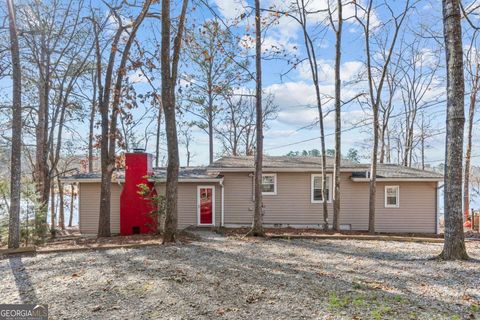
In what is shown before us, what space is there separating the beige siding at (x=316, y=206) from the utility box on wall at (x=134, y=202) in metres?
3.16

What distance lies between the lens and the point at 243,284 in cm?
454

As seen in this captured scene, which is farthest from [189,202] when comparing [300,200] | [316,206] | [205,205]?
[316,206]

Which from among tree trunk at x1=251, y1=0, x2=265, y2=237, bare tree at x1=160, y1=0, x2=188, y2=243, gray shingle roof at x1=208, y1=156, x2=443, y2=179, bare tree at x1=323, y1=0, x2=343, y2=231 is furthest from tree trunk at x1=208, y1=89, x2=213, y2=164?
bare tree at x1=160, y1=0, x2=188, y2=243

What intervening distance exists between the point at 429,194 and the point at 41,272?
527 inches

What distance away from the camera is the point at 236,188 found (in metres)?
13.1

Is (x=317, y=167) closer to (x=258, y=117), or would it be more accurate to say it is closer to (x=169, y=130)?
(x=258, y=117)

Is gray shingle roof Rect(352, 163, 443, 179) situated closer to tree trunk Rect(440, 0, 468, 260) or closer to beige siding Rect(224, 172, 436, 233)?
beige siding Rect(224, 172, 436, 233)

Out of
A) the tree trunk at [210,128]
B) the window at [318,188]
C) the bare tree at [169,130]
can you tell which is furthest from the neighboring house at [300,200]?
the tree trunk at [210,128]

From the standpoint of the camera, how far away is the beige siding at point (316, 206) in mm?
13062

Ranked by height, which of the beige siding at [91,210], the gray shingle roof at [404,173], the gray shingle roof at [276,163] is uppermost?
the gray shingle roof at [276,163]

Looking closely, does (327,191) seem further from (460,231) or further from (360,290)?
(360,290)

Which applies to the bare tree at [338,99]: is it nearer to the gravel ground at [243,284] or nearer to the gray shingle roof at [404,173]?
the gray shingle roof at [404,173]

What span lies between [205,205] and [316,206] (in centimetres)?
449

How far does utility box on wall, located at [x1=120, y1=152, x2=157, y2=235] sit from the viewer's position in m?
11.7
